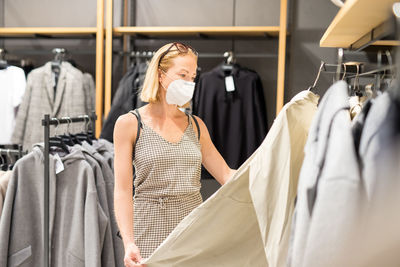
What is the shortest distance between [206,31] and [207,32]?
0.15 feet

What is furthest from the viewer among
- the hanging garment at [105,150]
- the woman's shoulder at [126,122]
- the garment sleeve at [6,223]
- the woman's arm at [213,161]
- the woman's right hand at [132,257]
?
the hanging garment at [105,150]

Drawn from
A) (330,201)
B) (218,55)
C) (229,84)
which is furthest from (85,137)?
(330,201)

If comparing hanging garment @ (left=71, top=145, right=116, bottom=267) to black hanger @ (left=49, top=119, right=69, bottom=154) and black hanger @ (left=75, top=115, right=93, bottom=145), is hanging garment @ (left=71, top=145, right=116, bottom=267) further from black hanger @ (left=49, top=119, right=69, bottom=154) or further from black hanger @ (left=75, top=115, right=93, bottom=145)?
black hanger @ (left=75, top=115, right=93, bottom=145)

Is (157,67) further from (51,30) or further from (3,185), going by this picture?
(51,30)


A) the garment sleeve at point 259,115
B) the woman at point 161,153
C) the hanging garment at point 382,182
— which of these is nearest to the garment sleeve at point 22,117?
the garment sleeve at point 259,115

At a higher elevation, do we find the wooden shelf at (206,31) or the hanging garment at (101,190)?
the wooden shelf at (206,31)

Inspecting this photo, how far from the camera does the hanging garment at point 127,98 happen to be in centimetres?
322

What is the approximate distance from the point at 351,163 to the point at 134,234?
1043 millimetres

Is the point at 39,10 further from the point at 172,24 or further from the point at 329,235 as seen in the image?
the point at 329,235

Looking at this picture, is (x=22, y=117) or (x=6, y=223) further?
(x=22, y=117)

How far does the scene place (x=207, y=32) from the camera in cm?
330

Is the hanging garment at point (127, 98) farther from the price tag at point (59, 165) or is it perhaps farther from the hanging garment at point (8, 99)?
the price tag at point (59, 165)

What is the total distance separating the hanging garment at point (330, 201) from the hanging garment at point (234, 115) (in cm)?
229

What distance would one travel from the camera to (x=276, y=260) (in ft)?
3.68
